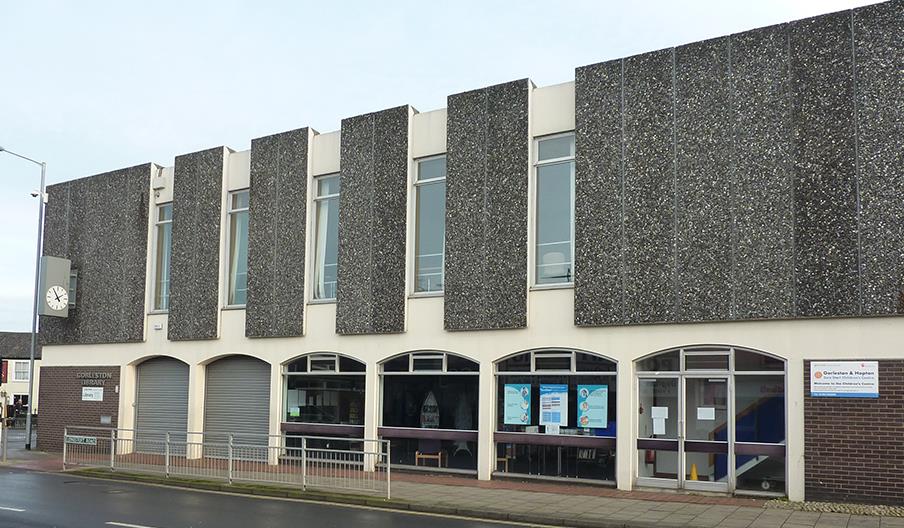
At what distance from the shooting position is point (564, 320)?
17906mm

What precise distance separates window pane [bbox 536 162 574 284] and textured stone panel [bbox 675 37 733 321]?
8.12 ft

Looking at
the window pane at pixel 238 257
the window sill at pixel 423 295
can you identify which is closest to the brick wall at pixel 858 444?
the window sill at pixel 423 295

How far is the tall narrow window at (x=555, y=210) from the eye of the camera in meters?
18.2

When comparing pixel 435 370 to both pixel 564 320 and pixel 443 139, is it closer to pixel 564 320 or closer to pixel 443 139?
pixel 564 320

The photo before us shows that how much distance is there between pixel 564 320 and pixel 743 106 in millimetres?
5338

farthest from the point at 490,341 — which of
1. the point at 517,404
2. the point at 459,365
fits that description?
the point at 517,404

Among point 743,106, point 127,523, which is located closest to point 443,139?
point 743,106

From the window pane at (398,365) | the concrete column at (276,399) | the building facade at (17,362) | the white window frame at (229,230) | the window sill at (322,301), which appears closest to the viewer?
the window pane at (398,365)

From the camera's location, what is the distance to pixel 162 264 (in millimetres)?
25688

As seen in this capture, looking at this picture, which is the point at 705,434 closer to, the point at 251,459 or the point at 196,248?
the point at 251,459

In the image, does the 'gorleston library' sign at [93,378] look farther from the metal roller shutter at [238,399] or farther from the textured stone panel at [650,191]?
the textured stone panel at [650,191]

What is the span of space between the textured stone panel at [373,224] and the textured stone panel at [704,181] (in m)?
6.64

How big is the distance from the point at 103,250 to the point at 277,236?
282 inches

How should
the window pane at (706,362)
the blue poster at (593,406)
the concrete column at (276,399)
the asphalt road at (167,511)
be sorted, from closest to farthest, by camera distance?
1. the asphalt road at (167,511)
2. the window pane at (706,362)
3. the blue poster at (593,406)
4. the concrete column at (276,399)
